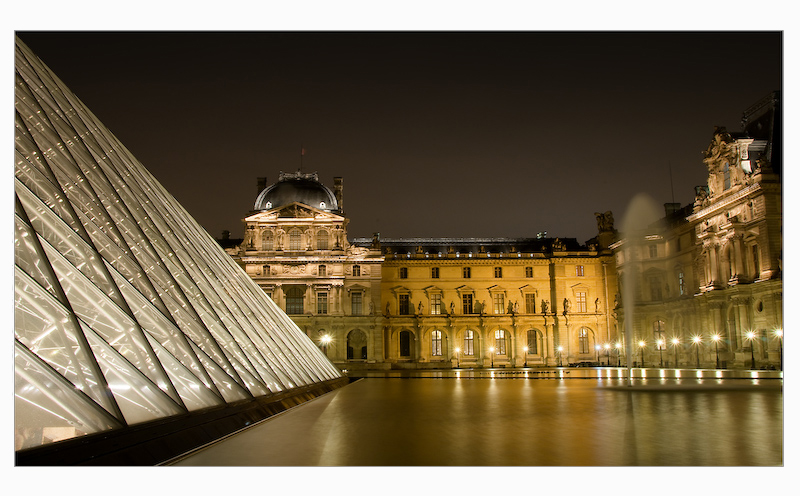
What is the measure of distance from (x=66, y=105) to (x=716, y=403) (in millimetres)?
12881

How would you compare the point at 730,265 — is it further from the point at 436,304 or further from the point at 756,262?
the point at 436,304

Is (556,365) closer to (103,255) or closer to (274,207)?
(274,207)

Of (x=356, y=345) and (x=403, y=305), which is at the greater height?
(x=403, y=305)

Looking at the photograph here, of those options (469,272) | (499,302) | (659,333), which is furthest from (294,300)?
(659,333)

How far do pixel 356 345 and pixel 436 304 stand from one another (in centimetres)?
810

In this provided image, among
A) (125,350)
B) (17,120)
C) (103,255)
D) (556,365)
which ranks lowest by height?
(556,365)

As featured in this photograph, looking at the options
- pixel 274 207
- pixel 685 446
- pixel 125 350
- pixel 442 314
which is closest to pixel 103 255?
pixel 125 350

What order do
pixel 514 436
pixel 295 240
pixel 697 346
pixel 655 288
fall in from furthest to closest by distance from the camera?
pixel 295 240 → pixel 655 288 → pixel 697 346 → pixel 514 436

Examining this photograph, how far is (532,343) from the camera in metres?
60.0

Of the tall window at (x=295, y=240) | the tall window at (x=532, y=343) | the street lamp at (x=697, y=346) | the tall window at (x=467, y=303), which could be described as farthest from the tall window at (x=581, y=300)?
the tall window at (x=295, y=240)

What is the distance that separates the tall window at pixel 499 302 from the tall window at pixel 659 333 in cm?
1505

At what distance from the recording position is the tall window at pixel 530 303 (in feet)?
198

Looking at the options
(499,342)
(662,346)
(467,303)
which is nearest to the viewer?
(662,346)

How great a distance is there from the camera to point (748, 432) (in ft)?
28.2
